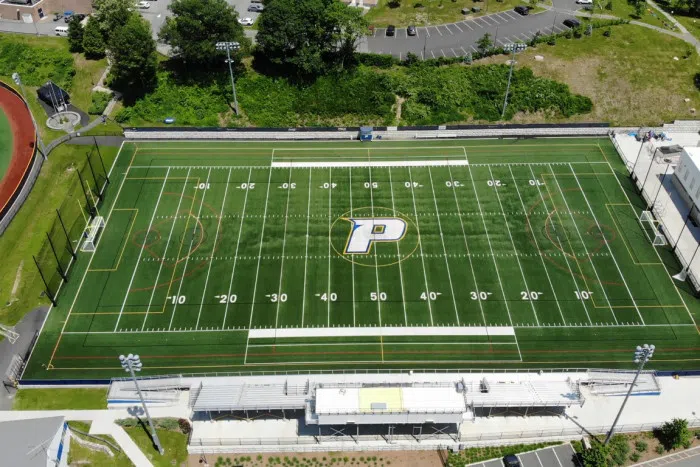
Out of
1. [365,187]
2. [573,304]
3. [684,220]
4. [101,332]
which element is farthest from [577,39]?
[101,332]

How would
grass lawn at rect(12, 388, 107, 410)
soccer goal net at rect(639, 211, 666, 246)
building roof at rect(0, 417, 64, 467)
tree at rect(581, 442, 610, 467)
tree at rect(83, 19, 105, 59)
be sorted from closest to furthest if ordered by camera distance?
building roof at rect(0, 417, 64, 467) < tree at rect(581, 442, 610, 467) < grass lawn at rect(12, 388, 107, 410) < soccer goal net at rect(639, 211, 666, 246) < tree at rect(83, 19, 105, 59)

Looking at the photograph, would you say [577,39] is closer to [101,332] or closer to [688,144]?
[688,144]

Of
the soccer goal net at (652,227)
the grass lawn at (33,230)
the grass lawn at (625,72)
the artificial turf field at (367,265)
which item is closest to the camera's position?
the artificial turf field at (367,265)

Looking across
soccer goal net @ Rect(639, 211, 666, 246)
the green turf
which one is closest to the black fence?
the green turf

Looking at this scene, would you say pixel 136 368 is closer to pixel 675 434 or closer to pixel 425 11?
pixel 675 434

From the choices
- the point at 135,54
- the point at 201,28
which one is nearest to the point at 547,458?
the point at 201,28

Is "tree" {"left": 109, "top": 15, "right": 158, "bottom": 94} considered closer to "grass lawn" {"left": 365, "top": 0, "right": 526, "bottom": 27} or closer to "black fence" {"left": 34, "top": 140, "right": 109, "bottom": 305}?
"black fence" {"left": 34, "top": 140, "right": 109, "bottom": 305}

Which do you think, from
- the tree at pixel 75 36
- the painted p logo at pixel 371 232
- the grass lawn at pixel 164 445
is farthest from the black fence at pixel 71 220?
the painted p logo at pixel 371 232

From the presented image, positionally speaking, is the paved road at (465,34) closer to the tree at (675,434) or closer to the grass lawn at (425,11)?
the grass lawn at (425,11)
